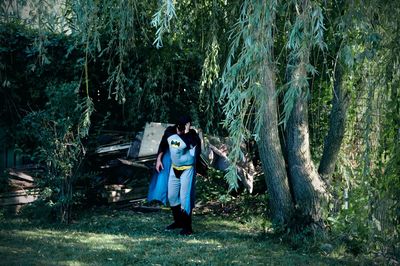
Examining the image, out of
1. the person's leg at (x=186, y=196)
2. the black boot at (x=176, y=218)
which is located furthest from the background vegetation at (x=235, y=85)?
the black boot at (x=176, y=218)

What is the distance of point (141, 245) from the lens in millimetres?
7773

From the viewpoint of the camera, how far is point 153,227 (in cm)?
937

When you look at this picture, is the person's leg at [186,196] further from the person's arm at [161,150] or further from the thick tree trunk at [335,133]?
the thick tree trunk at [335,133]

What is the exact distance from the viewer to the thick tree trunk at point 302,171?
8.23 m

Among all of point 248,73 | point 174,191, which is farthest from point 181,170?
point 248,73

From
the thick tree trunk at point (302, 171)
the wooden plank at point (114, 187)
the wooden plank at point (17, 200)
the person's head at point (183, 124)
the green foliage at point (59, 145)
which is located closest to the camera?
the thick tree trunk at point (302, 171)

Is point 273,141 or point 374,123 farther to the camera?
point 273,141

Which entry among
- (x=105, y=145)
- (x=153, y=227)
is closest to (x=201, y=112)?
(x=105, y=145)

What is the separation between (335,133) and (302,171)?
74cm

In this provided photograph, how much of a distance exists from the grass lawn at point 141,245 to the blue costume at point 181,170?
34 centimetres

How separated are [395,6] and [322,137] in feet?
14.5

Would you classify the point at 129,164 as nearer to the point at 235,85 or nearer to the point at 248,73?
the point at 235,85

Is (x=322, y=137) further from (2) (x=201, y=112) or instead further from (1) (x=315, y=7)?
(1) (x=315, y=7)

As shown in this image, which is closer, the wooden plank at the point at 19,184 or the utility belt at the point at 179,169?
the utility belt at the point at 179,169
